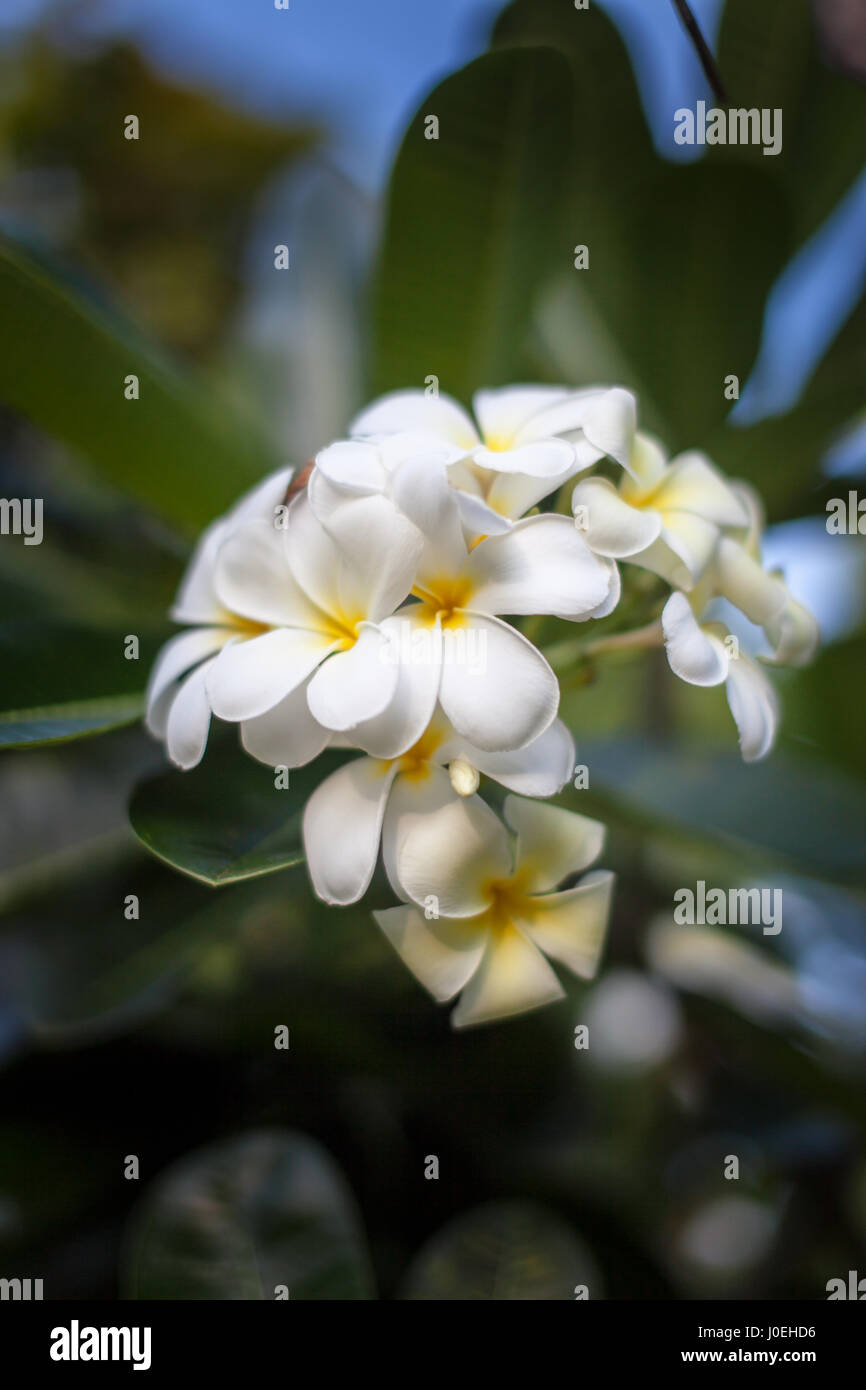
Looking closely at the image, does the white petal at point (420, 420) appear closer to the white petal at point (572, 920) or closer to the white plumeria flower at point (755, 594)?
the white plumeria flower at point (755, 594)

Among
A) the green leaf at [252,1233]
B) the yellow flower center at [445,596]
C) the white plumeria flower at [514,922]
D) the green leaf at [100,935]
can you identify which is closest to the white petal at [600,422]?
the yellow flower center at [445,596]

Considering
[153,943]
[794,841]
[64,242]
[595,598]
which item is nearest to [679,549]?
[595,598]

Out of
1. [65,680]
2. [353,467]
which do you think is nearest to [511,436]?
[353,467]

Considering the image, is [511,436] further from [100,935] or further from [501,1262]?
[501,1262]

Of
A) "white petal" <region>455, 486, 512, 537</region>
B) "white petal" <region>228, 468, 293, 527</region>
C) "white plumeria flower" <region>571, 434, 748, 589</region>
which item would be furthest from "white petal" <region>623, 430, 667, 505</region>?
"white petal" <region>228, 468, 293, 527</region>

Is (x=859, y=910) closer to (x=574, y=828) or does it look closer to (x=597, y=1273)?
(x=597, y=1273)

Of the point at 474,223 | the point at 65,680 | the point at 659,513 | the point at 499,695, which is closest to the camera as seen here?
the point at 499,695
